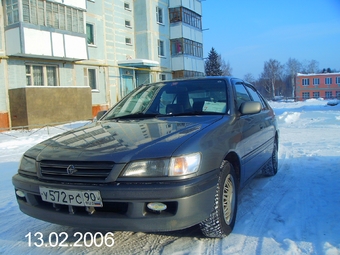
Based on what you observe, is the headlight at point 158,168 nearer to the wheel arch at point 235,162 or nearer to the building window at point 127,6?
the wheel arch at point 235,162

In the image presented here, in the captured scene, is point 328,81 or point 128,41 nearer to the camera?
point 128,41

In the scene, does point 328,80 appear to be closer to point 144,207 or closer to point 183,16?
Answer: point 183,16

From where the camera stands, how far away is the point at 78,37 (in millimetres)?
18047

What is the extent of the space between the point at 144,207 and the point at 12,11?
53.2ft

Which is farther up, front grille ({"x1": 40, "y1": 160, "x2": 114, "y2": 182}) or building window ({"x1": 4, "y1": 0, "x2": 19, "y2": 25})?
building window ({"x1": 4, "y1": 0, "x2": 19, "y2": 25})

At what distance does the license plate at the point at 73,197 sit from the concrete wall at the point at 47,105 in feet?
41.7

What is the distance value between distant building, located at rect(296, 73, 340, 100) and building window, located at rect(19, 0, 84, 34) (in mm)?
66909

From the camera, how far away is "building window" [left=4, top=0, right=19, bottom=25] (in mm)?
15328

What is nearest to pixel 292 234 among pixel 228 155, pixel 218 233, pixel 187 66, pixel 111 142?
pixel 218 233

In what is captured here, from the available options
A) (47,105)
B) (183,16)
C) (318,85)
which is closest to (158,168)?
(47,105)

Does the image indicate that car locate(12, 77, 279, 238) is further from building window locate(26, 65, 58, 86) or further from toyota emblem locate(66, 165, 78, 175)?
building window locate(26, 65, 58, 86)

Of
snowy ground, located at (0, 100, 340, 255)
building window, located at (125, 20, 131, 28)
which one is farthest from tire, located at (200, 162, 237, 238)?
building window, located at (125, 20, 131, 28)

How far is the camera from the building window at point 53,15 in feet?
51.2

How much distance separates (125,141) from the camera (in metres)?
2.79
